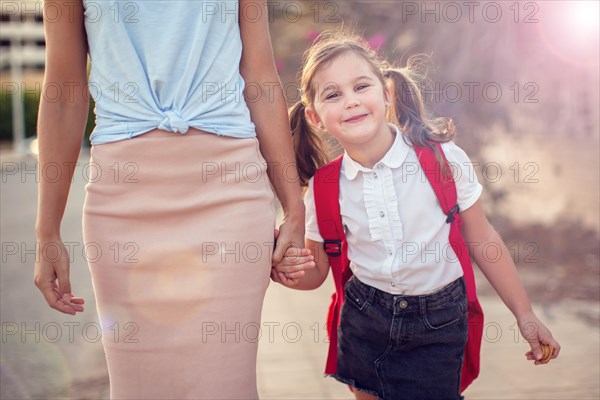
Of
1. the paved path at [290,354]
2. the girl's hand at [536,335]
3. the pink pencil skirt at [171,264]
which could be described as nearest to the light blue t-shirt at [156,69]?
the pink pencil skirt at [171,264]

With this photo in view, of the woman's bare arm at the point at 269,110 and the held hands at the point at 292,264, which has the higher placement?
the woman's bare arm at the point at 269,110

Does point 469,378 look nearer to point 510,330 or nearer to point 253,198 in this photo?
point 253,198

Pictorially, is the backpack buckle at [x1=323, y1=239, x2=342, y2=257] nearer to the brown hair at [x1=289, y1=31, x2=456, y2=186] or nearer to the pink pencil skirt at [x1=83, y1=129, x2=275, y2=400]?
the brown hair at [x1=289, y1=31, x2=456, y2=186]

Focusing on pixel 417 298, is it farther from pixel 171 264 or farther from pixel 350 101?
pixel 171 264

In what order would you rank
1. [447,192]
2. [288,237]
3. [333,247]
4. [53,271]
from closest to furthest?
[53,271] → [288,237] → [447,192] → [333,247]

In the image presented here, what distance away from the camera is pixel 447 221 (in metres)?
2.35

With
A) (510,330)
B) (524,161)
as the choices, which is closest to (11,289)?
(510,330)

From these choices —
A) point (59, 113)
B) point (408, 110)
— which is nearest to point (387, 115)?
point (408, 110)

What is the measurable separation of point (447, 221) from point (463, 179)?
0.14m

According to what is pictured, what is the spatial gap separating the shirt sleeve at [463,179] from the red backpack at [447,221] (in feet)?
0.09

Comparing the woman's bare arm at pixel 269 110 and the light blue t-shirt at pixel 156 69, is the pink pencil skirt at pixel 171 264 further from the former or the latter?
the woman's bare arm at pixel 269 110

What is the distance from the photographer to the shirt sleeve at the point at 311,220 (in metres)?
2.46

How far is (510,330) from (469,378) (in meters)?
1.93

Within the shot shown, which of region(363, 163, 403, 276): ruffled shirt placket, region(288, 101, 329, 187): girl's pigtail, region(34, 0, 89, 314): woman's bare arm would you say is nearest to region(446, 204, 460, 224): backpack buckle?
region(363, 163, 403, 276): ruffled shirt placket
